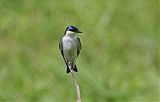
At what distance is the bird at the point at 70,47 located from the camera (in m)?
1.92

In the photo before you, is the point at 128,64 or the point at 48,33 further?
the point at 48,33

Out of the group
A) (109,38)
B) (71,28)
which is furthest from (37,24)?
(71,28)

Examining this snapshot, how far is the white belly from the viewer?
194 centimetres

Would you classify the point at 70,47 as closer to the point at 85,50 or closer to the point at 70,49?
the point at 70,49

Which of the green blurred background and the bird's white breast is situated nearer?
the bird's white breast

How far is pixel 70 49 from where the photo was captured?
1965 mm

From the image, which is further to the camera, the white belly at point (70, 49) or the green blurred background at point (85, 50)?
the green blurred background at point (85, 50)

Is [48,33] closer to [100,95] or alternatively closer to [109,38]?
[109,38]

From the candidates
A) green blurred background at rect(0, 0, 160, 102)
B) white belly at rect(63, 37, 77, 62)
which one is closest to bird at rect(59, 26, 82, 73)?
white belly at rect(63, 37, 77, 62)

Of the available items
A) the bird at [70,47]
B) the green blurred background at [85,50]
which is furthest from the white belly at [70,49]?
the green blurred background at [85,50]

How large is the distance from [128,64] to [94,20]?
2.08 ft

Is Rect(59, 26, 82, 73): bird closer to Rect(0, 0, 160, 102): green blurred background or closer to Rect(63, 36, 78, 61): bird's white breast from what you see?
Rect(63, 36, 78, 61): bird's white breast

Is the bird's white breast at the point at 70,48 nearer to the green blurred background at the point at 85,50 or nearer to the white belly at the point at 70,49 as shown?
the white belly at the point at 70,49

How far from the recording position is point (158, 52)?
5258mm
